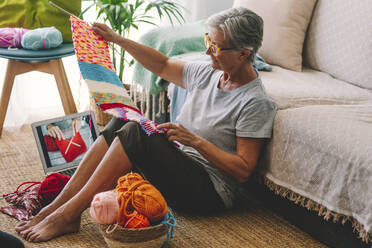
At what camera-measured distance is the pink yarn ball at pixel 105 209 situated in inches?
50.9

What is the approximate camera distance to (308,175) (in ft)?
4.66

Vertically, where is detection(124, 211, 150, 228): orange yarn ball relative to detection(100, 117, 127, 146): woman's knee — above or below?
below

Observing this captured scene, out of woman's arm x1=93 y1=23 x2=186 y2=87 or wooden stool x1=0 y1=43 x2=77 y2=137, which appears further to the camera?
wooden stool x1=0 y1=43 x2=77 y2=137

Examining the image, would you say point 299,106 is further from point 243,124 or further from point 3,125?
point 3,125

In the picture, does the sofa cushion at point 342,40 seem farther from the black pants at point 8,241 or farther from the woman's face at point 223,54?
the black pants at point 8,241

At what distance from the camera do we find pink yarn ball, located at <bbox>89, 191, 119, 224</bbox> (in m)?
1.29

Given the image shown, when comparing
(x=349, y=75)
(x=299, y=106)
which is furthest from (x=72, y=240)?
(x=349, y=75)

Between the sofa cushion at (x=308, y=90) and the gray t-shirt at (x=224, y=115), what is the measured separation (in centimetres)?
13

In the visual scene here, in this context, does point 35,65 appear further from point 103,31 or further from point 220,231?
point 220,231

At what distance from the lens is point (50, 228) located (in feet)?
4.60

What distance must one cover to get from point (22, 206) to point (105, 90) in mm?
554

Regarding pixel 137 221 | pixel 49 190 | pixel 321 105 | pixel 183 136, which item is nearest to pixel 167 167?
pixel 183 136

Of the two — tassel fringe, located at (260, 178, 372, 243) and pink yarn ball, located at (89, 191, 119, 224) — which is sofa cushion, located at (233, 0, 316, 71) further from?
pink yarn ball, located at (89, 191, 119, 224)

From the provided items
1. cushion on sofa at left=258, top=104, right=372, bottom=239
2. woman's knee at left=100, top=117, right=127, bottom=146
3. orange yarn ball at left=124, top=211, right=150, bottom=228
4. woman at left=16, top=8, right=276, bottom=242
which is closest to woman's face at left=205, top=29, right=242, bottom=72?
woman at left=16, top=8, right=276, bottom=242
